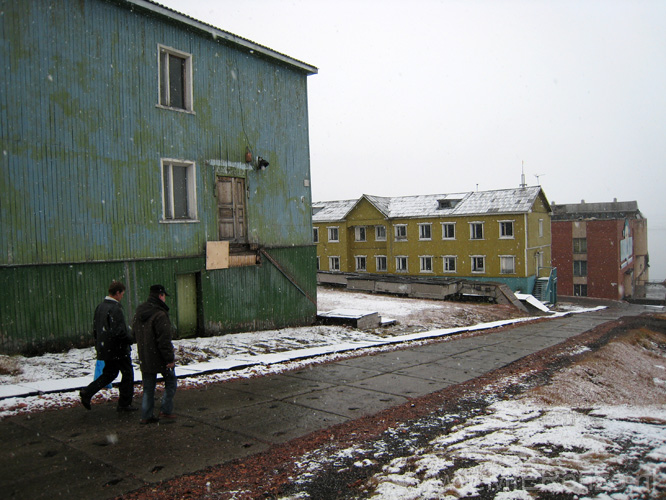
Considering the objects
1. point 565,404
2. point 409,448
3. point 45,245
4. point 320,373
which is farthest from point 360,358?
point 45,245

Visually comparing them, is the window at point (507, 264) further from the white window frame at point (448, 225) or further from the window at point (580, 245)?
the window at point (580, 245)

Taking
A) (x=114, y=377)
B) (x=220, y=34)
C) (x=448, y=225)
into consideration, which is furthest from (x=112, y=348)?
(x=448, y=225)

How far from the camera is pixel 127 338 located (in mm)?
7148

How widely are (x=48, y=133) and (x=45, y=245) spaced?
2508 mm

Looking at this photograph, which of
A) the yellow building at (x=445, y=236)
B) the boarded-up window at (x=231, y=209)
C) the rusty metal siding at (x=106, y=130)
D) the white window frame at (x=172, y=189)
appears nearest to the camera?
the rusty metal siding at (x=106, y=130)

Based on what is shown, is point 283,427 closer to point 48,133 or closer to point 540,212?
point 48,133

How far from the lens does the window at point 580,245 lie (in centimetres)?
5616

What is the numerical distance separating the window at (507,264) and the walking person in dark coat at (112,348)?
38.6 m

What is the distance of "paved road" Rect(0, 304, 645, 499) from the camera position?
5035 mm

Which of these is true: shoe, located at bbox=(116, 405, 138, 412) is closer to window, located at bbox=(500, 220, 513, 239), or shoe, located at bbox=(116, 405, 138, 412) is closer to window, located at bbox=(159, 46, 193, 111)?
window, located at bbox=(159, 46, 193, 111)

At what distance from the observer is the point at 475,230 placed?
42.8 m

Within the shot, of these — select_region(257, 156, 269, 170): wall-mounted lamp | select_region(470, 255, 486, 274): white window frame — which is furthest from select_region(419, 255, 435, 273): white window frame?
select_region(257, 156, 269, 170): wall-mounted lamp

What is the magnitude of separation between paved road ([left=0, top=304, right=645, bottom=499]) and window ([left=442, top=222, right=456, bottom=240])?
111 feet

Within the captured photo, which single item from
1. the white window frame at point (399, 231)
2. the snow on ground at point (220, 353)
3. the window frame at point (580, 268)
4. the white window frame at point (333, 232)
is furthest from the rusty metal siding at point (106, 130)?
the window frame at point (580, 268)
